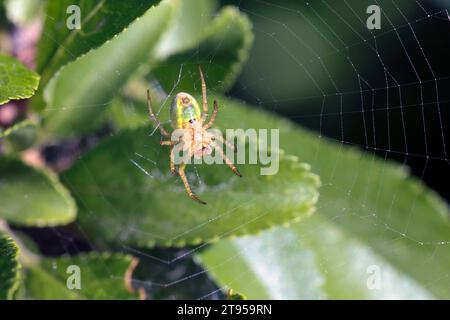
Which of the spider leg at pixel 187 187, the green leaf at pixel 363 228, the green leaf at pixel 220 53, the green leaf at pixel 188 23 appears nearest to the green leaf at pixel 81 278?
the spider leg at pixel 187 187

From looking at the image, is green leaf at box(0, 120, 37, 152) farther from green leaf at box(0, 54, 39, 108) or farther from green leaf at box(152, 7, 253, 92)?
green leaf at box(152, 7, 253, 92)

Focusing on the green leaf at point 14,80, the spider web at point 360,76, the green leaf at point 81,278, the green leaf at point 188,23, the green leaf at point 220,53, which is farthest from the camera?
the spider web at point 360,76

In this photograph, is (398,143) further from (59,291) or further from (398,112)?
(59,291)

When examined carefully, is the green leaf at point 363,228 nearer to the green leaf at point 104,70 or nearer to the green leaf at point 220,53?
the green leaf at point 220,53

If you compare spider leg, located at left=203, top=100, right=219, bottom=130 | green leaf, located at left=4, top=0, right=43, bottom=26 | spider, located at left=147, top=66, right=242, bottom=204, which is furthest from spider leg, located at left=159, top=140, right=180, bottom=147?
green leaf, located at left=4, top=0, right=43, bottom=26

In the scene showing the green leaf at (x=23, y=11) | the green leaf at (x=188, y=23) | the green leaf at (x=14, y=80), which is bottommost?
the green leaf at (x=14, y=80)

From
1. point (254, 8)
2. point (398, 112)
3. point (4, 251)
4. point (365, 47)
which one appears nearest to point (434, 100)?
point (398, 112)
